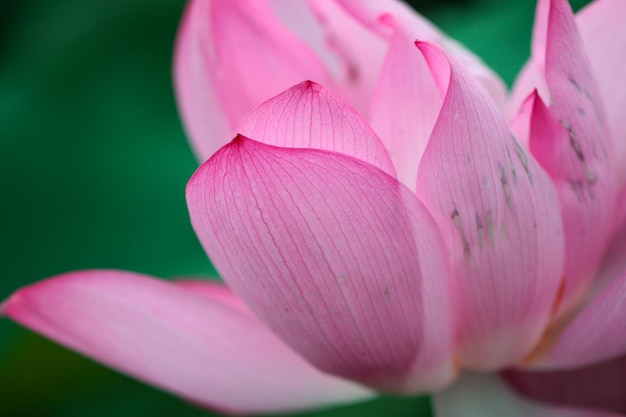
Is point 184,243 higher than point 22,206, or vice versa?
point 22,206

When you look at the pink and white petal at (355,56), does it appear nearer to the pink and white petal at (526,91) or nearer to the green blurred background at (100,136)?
the pink and white petal at (526,91)

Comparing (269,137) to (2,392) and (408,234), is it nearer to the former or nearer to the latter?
(408,234)

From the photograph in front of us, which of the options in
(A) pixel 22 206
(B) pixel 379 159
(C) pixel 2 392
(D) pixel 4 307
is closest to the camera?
(B) pixel 379 159

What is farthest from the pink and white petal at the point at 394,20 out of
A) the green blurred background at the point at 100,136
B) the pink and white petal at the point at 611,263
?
the green blurred background at the point at 100,136

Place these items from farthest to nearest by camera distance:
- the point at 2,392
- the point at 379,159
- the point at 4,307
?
the point at 2,392, the point at 4,307, the point at 379,159

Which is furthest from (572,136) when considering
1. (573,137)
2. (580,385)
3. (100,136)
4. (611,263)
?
(100,136)

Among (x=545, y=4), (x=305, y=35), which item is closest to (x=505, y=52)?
(x=305, y=35)

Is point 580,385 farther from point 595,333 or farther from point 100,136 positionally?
point 100,136

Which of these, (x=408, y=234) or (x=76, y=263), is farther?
(x=76, y=263)
